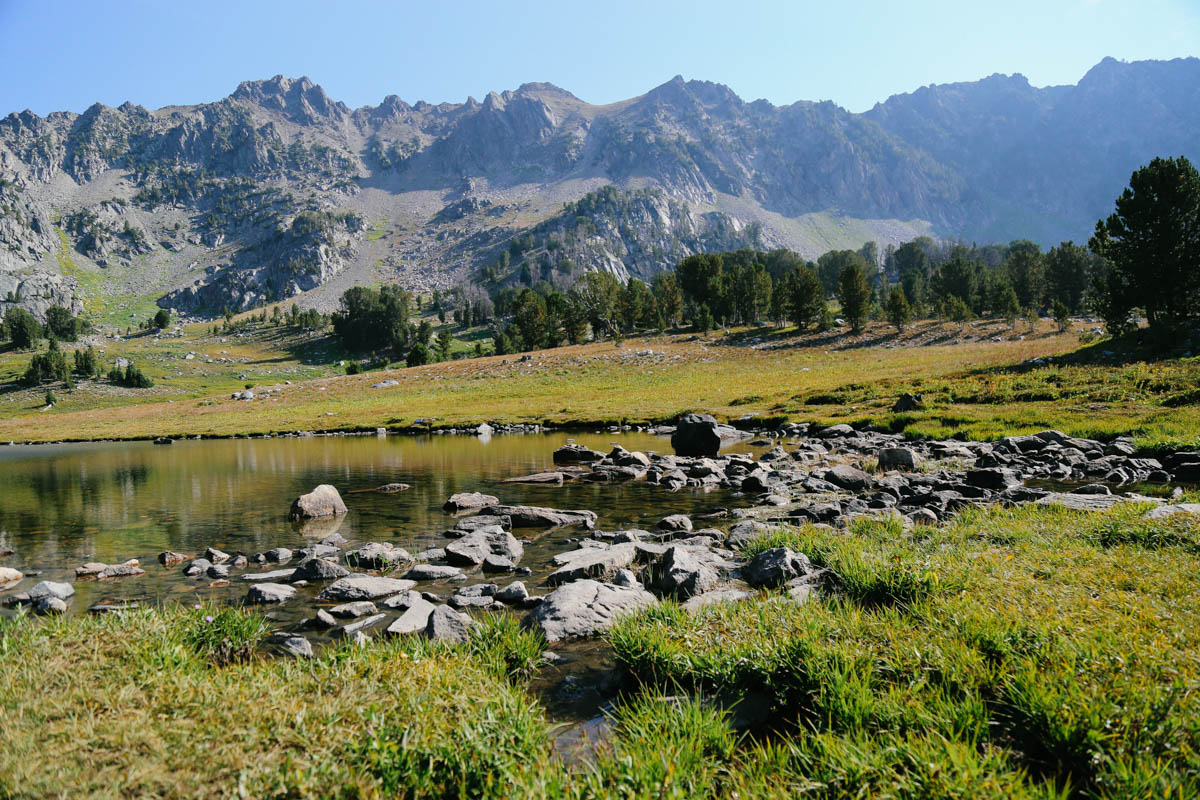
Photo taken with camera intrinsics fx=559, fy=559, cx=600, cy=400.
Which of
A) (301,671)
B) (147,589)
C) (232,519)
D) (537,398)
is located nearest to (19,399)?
(537,398)

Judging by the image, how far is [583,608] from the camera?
28.4ft

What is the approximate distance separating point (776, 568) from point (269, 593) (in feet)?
31.2

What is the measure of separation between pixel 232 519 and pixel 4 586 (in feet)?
22.8

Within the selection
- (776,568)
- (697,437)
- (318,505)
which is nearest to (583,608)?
(776,568)

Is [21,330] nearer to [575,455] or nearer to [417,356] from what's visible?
[417,356]

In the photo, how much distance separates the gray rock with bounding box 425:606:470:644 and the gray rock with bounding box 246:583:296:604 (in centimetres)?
418

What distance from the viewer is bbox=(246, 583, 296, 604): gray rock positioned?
10641 millimetres

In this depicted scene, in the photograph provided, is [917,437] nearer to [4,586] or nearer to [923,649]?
[923,649]

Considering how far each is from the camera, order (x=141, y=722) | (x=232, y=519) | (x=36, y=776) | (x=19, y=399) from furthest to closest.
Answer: (x=19, y=399), (x=232, y=519), (x=141, y=722), (x=36, y=776)

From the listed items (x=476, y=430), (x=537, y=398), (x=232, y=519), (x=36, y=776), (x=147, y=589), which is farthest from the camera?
(x=537, y=398)

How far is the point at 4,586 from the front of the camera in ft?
40.8

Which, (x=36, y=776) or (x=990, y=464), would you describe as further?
(x=990, y=464)

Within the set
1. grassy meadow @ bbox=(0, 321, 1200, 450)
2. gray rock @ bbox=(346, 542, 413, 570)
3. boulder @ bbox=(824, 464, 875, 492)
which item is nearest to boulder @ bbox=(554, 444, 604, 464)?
boulder @ bbox=(824, 464, 875, 492)

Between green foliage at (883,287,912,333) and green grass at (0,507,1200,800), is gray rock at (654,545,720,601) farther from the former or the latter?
green foliage at (883,287,912,333)
